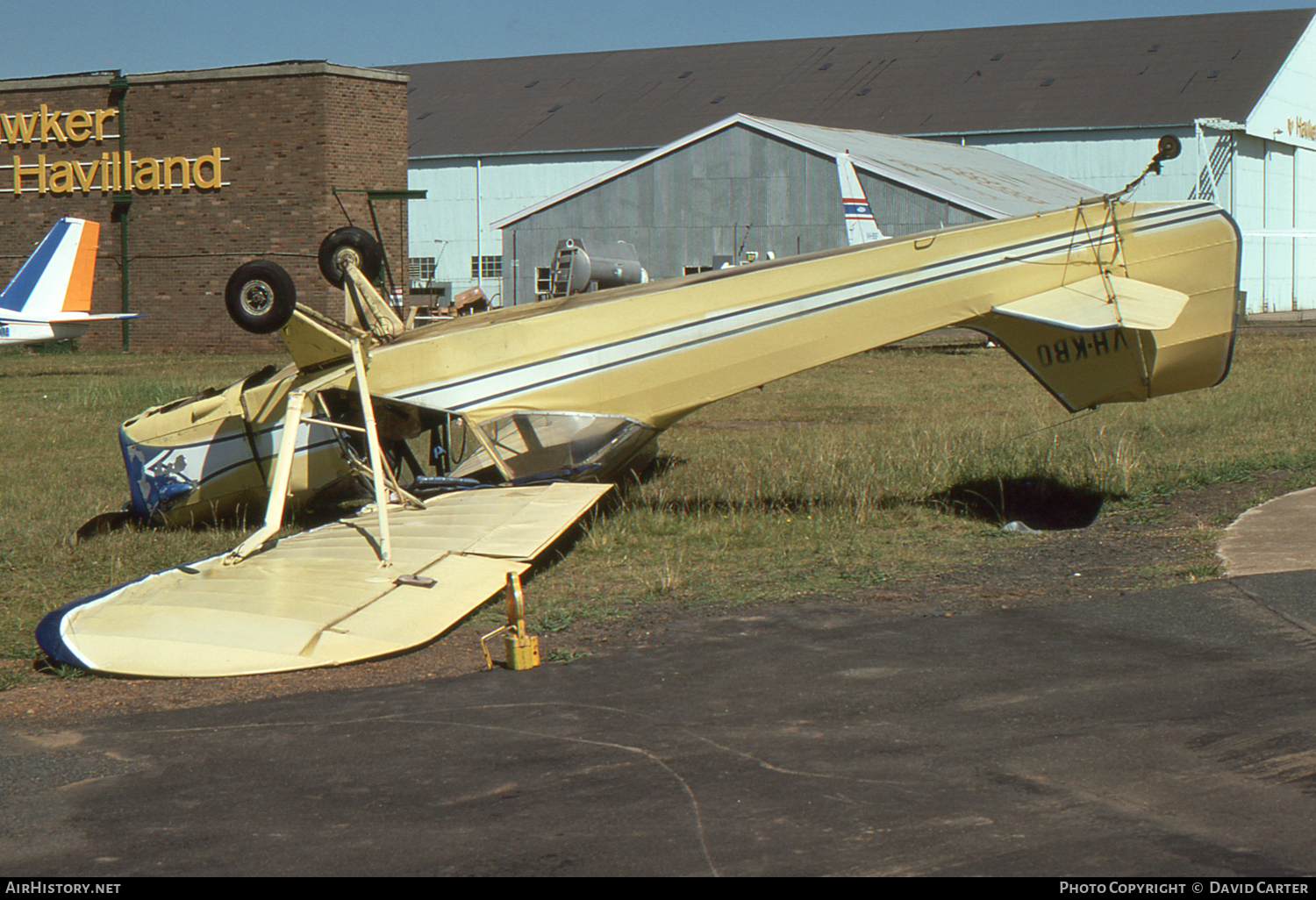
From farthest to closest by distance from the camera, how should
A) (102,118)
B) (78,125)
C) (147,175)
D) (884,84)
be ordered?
(884,84) → (78,125) → (102,118) → (147,175)

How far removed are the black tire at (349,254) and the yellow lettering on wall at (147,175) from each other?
2712 centimetres

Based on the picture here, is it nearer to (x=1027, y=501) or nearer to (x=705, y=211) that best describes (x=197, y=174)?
(x=705, y=211)

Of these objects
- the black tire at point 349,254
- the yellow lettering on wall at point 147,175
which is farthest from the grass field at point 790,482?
the yellow lettering on wall at point 147,175

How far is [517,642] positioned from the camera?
6.68 m

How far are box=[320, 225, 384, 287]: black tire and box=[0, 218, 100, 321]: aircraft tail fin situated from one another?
18186 millimetres

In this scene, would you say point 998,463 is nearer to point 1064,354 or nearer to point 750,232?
point 1064,354

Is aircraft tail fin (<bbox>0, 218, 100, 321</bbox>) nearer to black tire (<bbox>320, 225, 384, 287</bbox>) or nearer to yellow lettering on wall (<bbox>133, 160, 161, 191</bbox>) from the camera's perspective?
yellow lettering on wall (<bbox>133, 160, 161, 191</bbox>)

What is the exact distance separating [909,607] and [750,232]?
3243 centimetres

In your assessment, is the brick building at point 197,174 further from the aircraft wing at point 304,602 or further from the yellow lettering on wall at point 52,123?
the aircraft wing at point 304,602

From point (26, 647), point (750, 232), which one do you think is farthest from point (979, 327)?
point (750, 232)

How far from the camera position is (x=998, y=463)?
12266mm

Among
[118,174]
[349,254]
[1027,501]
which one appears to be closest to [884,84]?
[118,174]

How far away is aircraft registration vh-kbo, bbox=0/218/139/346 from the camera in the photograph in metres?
26.3

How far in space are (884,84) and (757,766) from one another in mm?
46885
